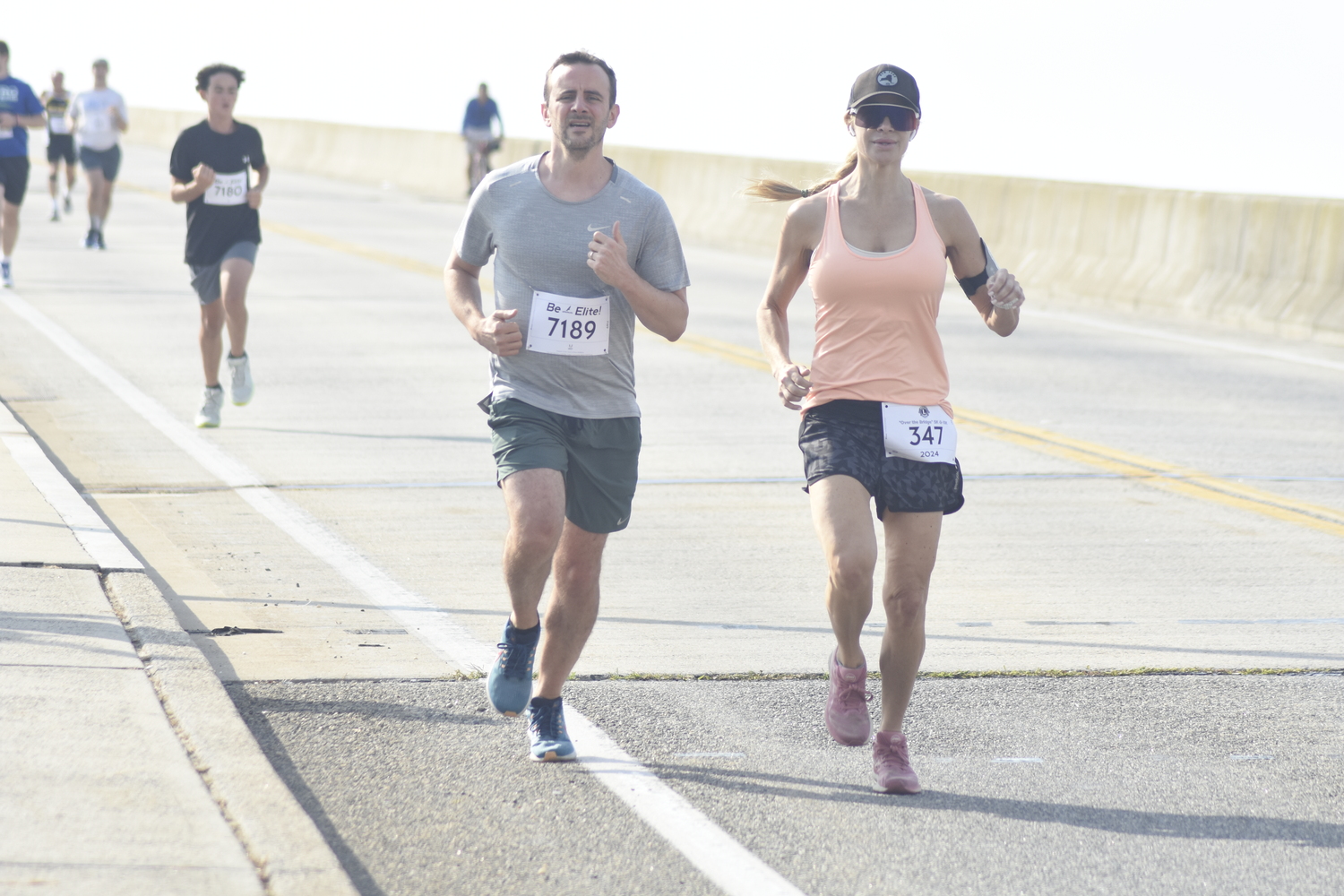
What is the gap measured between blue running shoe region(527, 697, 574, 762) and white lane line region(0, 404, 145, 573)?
211cm

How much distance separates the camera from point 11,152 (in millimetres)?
16469

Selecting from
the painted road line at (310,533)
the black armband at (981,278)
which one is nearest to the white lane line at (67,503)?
the painted road line at (310,533)

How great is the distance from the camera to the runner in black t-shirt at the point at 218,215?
1095cm

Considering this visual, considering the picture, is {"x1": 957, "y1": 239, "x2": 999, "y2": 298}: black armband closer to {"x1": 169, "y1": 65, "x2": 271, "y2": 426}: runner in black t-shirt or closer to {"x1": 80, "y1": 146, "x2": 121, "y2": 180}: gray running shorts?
{"x1": 169, "y1": 65, "x2": 271, "y2": 426}: runner in black t-shirt

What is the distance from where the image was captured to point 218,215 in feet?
36.1

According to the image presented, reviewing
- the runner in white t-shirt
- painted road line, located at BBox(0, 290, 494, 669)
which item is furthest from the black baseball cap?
the runner in white t-shirt

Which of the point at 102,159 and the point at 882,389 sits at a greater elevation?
the point at 882,389

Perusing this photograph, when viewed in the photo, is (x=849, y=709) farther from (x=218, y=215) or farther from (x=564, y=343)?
(x=218, y=215)

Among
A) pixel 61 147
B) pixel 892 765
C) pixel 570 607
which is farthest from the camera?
pixel 61 147

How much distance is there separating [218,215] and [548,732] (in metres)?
6.48

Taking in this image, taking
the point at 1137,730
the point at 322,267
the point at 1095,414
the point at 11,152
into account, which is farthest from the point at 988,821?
the point at 322,267

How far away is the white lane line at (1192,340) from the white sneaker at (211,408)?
337 inches

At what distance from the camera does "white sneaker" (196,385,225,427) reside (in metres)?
11.0

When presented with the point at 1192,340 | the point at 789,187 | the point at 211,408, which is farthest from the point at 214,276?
the point at 1192,340
